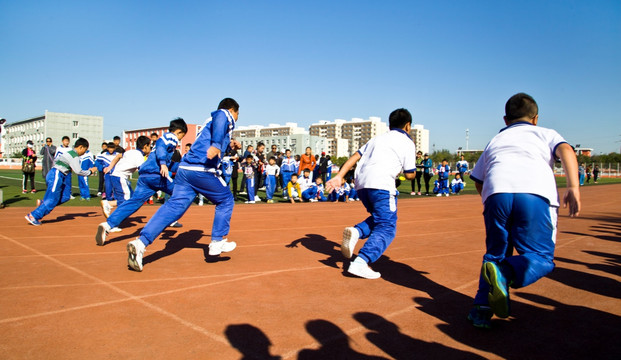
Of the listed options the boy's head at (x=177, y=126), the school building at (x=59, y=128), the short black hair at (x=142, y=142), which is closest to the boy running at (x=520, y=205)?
the boy's head at (x=177, y=126)

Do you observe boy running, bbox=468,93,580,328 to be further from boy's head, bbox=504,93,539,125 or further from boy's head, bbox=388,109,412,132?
boy's head, bbox=388,109,412,132

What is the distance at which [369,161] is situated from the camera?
4695 mm

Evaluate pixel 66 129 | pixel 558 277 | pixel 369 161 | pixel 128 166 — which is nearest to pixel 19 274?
pixel 128 166

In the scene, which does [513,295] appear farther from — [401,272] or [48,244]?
[48,244]

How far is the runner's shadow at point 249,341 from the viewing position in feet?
8.66

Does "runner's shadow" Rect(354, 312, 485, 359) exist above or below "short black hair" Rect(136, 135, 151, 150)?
below

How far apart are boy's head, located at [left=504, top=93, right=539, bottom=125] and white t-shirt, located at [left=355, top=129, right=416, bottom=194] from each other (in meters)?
1.30

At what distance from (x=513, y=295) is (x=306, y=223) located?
18.4 feet

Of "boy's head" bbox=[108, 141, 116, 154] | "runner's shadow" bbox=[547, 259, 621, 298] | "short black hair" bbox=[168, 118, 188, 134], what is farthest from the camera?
"boy's head" bbox=[108, 141, 116, 154]

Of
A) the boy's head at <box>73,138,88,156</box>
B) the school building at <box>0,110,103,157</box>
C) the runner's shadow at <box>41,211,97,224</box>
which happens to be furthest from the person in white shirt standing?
the school building at <box>0,110,103,157</box>

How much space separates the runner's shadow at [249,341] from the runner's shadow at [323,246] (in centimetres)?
220

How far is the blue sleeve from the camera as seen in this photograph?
190 inches

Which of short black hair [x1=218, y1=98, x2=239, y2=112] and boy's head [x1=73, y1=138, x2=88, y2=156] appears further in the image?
boy's head [x1=73, y1=138, x2=88, y2=156]

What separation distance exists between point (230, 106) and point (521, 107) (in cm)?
340
